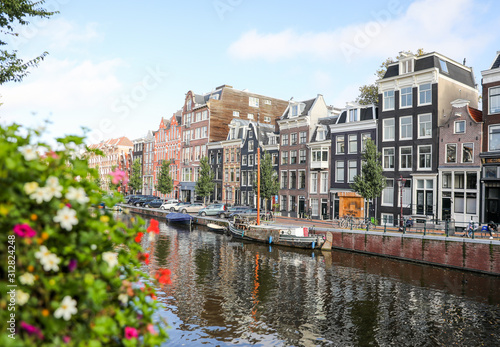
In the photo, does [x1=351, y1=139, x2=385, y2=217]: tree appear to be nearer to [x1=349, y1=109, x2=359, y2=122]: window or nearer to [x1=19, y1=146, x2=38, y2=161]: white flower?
[x1=349, y1=109, x2=359, y2=122]: window

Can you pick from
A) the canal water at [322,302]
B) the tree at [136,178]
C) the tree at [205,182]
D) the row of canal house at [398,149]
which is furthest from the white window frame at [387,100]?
the tree at [136,178]

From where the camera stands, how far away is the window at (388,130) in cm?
3981

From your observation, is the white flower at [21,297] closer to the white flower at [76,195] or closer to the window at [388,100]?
the white flower at [76,195]

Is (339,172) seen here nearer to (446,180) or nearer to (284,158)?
(284,158)

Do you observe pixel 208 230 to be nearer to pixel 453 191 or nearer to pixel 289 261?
pixel 289 261

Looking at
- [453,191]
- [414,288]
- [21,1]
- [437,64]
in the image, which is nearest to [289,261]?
[414,288]

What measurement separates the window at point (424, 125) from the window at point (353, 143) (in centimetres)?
794

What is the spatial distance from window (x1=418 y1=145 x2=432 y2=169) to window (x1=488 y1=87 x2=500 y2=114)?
6.29 m

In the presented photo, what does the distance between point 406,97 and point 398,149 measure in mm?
5530

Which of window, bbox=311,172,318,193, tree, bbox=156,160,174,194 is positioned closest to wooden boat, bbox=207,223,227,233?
window, bbox=311,172,318,193

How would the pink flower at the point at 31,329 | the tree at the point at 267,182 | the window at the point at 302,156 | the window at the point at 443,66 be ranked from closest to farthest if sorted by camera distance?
the pink flower at the point at 31,329
the window at the point at 443,66
the tree at the point at 267,182
the window at the point at 302,156

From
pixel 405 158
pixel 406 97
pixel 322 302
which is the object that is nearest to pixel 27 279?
pixel 322 302

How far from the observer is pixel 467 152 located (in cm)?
3319

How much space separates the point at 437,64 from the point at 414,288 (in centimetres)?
2541
